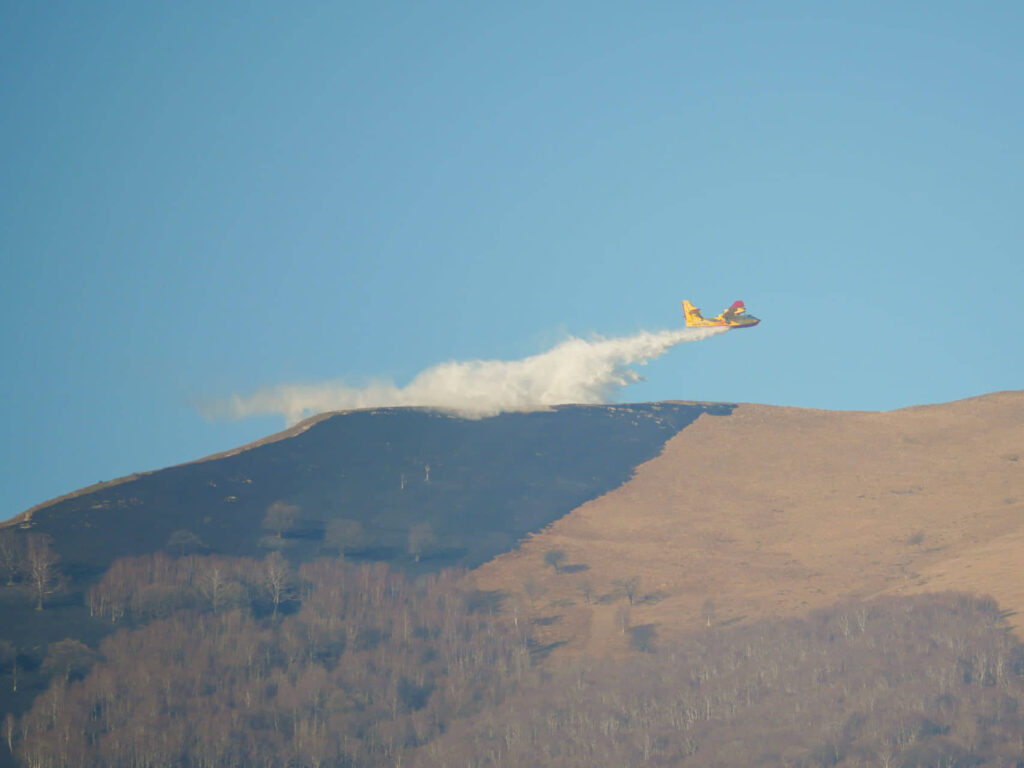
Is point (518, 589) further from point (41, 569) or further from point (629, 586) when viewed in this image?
point (41, 569)

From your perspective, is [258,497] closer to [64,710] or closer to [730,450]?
[64,710]

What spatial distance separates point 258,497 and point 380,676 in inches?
1794

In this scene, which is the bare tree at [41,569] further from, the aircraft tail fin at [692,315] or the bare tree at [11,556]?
the aircraft tail fin at [692,315]

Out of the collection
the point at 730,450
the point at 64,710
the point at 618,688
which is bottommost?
the point at 618,688

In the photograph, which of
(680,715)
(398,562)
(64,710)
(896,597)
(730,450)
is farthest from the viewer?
(730,450)

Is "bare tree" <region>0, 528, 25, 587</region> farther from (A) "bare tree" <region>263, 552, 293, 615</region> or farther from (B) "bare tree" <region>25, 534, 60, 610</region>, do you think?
(A) "bare tree" <region>263, 552, 293, 615</region>

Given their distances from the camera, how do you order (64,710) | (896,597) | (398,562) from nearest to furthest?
(64,710) → (896,597) → (398,562)

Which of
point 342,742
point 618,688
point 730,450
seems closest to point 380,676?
point 342,742

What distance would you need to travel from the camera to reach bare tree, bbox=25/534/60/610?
412ft

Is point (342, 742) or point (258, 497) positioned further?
point (258, 497)

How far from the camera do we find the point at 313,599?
137 metres

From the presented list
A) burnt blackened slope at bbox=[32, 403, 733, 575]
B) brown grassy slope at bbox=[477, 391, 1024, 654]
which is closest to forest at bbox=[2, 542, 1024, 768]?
brown grassy slope at bbox=[477, 391, 1024, 654]

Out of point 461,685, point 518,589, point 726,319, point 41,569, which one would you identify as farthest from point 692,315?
point 41,569

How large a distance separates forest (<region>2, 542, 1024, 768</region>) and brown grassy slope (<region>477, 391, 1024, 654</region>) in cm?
630
